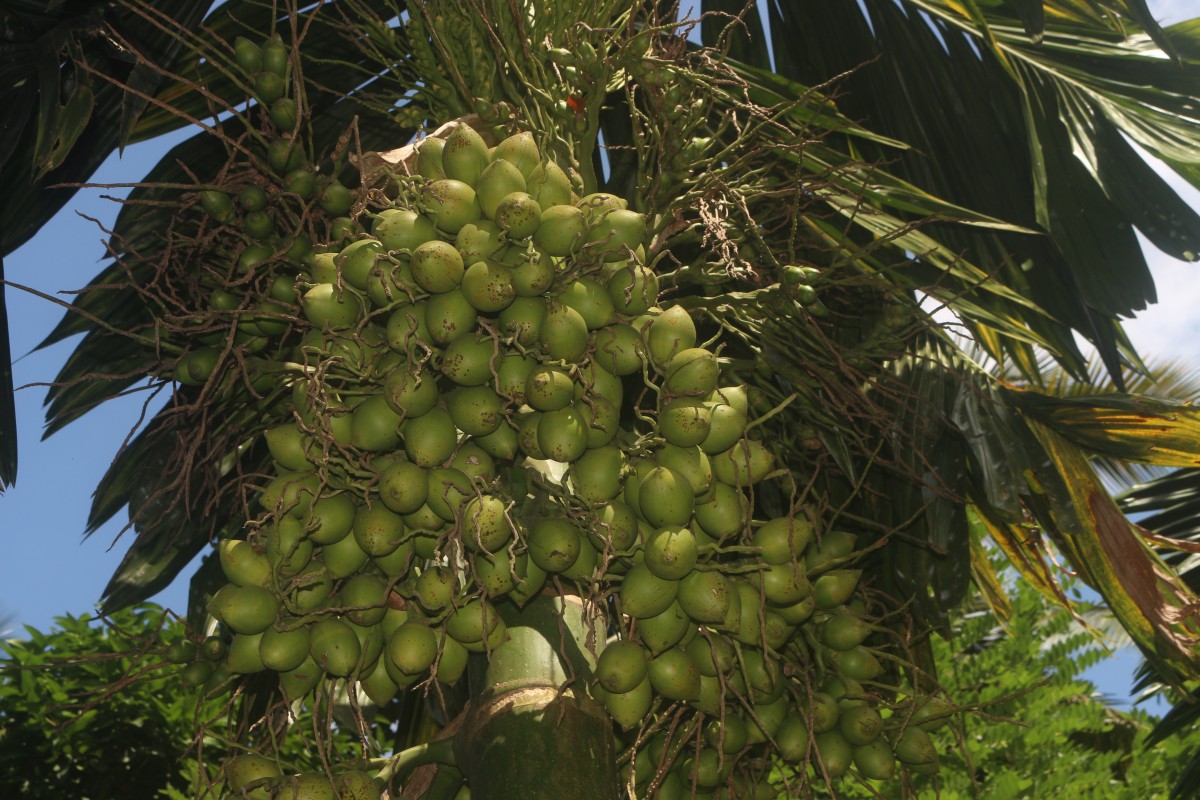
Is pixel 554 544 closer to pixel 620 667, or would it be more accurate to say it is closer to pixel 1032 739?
pixel 620 667

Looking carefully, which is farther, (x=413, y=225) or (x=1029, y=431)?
(x=1029, y=431)

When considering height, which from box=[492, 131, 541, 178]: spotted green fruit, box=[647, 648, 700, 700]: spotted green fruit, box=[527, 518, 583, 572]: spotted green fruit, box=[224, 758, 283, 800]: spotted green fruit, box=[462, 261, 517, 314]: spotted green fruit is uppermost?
box=[492, 131, 541, 178]: spotted green fruit

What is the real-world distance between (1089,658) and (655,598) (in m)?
4.80

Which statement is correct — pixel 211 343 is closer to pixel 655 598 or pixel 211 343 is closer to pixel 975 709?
pixel 655 598

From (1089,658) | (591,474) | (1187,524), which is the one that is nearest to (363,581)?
(591,474)

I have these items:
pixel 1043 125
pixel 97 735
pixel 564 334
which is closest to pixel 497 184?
pixel 564 334

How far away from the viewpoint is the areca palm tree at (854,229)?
1.71m

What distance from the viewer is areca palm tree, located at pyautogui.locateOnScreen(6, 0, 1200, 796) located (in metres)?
1.71

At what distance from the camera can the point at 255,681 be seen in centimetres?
209

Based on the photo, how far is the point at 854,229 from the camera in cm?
263

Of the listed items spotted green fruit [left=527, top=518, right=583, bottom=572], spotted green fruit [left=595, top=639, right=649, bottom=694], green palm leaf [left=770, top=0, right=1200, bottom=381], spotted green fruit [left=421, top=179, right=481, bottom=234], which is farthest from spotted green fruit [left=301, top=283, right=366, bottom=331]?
green palm leaf [left=770, top=0, right=1200, bottom=381]

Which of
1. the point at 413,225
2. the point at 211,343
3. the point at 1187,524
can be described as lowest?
the point at 1187,524

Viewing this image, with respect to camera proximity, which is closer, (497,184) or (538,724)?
(538,724)

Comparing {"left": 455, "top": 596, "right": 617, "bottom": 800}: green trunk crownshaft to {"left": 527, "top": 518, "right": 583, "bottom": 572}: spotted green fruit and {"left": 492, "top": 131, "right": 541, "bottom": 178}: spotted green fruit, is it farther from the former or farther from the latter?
{"left": 492, "top": 131, "right": 541, "bottom": 178}: spotted green fruit
